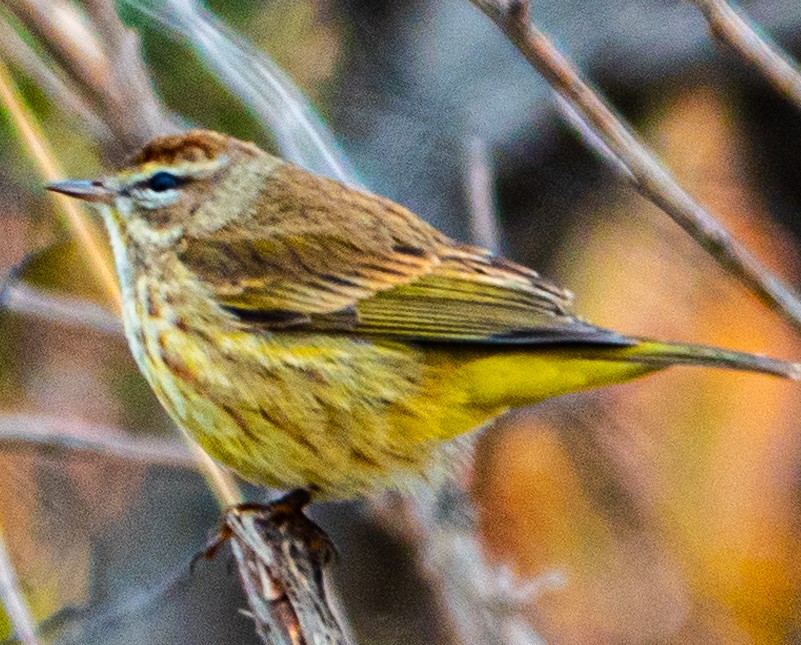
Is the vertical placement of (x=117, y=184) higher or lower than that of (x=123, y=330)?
higher

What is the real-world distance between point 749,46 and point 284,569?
153 centimetres

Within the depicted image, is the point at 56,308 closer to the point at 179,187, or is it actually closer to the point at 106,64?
the point at 179,187

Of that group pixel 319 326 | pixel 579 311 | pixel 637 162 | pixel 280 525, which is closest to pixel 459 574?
pixel 280 525

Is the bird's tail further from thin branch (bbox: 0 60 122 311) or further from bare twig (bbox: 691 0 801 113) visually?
thin branch (bbox: 0 60 122 311)

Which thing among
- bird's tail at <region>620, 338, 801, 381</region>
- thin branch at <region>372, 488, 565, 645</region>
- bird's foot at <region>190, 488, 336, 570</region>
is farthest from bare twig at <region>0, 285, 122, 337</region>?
bird's tail at <region>620, 338, 801, 381</region>

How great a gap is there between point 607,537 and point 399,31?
223 centimetres

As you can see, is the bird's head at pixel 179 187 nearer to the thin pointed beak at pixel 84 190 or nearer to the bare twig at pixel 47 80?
the thin pointed beak at pixel 84 190

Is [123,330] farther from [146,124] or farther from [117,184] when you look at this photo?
[146,124]

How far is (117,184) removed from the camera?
3520 millimetres

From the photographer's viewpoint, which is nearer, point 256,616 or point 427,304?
point 256,616

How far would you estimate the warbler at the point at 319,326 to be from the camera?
10.6 feet

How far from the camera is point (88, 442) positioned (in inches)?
127

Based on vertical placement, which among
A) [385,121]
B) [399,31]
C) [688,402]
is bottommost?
[688,402]

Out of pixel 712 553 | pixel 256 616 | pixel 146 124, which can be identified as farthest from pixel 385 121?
pixel 256 616
